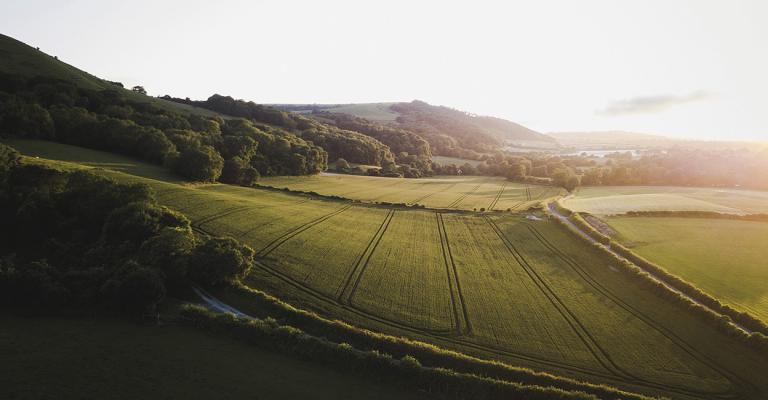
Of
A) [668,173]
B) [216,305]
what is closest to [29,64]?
[216,305]

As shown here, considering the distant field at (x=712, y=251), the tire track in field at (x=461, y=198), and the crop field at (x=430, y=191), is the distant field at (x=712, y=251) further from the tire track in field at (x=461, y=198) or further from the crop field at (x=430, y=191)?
the tire track in field at (x=461, y=198)

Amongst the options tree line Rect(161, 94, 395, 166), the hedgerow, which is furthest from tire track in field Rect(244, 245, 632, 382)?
tree line Rect(161, 94, 395, 166)

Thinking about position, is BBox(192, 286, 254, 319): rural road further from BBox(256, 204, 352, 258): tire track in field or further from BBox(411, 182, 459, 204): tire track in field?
BBox(411, 182, 459, 204): tire track in field

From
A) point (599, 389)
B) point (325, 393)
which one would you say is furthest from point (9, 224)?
point (599, 389)

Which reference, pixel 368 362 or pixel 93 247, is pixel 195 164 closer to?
pixel 93 247

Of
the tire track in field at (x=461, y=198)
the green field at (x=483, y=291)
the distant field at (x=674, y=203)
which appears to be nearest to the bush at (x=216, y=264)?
the green field at (x=483, y=291)
